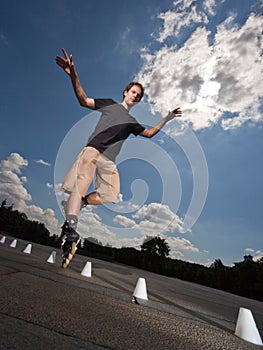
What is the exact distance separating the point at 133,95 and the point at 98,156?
4.31 ft

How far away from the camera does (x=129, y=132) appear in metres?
4.00

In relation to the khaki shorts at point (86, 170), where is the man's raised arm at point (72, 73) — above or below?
above

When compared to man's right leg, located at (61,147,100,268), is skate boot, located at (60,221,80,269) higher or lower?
lower

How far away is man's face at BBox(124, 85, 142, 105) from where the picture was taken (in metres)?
4.13

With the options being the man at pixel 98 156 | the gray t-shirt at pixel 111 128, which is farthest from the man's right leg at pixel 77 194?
the gray t-shirt at pixel 111 128

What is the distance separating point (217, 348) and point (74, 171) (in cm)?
260

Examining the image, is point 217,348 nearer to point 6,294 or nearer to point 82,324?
point 82,324

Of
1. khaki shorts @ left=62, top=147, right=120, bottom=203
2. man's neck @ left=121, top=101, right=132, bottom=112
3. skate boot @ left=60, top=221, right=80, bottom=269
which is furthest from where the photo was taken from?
man's neck @ left=121, top=101, right=132, bottom=112

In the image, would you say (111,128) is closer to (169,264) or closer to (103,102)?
(103,102)

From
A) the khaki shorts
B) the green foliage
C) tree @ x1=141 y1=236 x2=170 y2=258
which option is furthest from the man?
the green foliage

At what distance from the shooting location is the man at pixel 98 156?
3398 millimetres

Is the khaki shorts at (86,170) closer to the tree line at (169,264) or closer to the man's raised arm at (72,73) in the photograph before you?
the man's raised arm at (72,73)

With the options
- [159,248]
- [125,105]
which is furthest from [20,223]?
[125,105]

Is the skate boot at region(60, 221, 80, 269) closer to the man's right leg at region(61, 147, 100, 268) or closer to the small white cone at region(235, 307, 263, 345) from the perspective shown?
the man's right leg at region(61, 147, 100, 268)
